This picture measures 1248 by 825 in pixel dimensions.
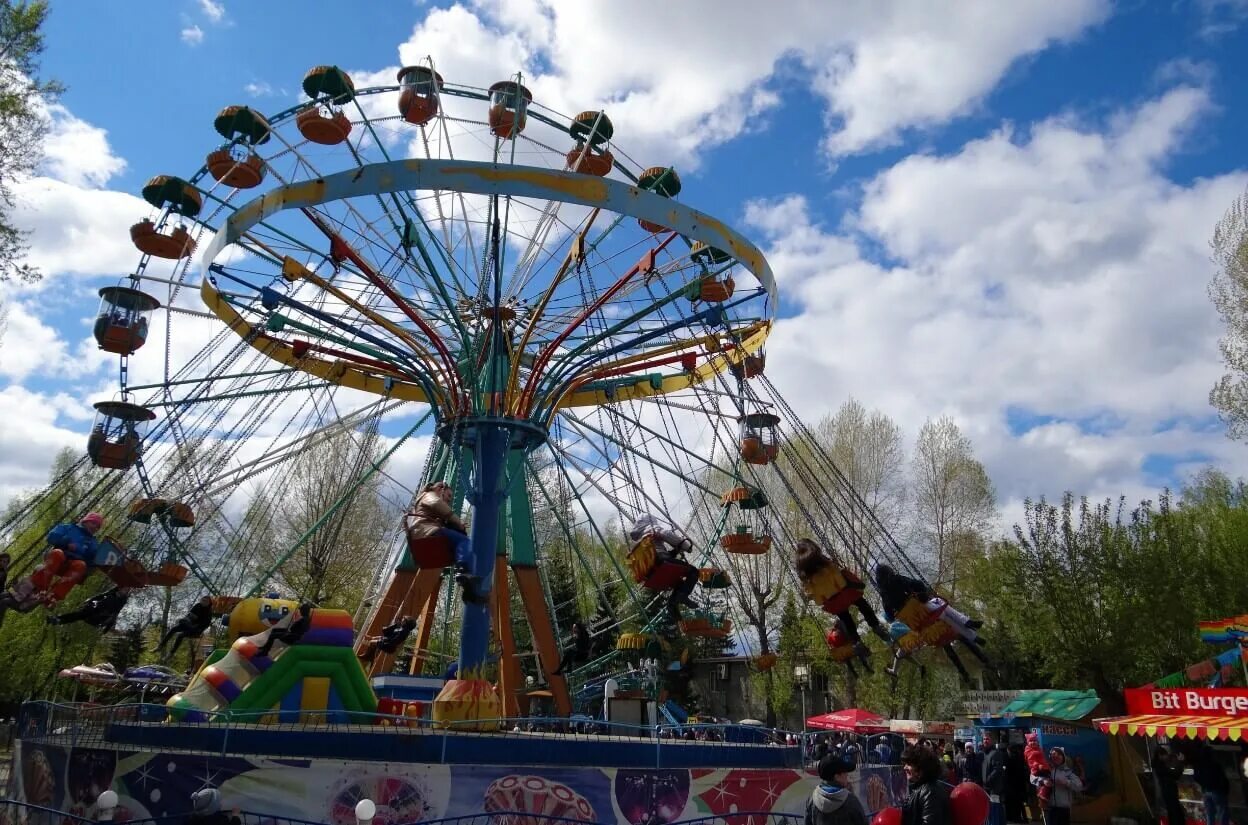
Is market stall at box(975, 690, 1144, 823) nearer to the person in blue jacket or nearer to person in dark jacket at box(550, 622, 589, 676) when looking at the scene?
person in dark jacket at box(550, 622, 589, 676)

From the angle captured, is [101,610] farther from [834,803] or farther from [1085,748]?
[1085,748]

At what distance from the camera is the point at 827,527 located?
1454 inches

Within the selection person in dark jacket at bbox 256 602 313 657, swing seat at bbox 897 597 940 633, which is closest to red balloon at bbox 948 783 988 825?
swing seat at bbox 897 597 940 633

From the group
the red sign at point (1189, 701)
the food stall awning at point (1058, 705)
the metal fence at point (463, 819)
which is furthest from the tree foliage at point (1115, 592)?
the metal fence at point (463, 819)

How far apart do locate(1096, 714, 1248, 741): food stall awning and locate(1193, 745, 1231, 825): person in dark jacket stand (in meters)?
0.37

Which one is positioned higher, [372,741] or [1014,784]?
[372,741]

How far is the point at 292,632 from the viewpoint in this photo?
1363 cm

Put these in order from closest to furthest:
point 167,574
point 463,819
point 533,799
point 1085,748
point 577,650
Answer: point 463,819, point 533,799, point 167,574, point 1085,748, point 577,650

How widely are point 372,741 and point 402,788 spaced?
1.40 m

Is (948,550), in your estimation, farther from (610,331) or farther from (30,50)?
(30,50)

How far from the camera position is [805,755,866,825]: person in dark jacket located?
6441mm

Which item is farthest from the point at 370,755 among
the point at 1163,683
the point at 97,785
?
the point at 1163,683

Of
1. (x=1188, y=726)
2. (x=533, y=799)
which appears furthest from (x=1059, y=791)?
(x=533, y=799)

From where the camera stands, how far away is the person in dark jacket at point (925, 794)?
5.82 m
